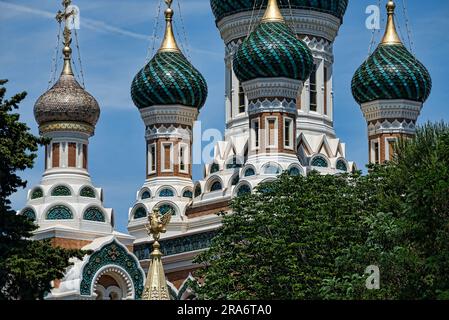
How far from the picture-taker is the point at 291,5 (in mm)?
46406

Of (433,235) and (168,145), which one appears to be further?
(168,145)

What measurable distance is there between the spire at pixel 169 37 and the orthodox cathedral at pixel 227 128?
4 cm

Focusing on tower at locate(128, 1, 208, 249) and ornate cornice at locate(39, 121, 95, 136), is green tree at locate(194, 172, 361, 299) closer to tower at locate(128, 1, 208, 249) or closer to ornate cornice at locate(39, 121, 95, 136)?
ornate cornice at locate(39, 121, 95, 136)

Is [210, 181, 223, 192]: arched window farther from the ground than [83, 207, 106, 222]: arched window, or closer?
farther from the ground

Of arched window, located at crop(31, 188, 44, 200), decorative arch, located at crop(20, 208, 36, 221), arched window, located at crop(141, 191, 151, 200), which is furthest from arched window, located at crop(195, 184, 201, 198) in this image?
decorative arch, located at crop(20, 208, 36, 221)

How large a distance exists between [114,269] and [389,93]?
1014 cm

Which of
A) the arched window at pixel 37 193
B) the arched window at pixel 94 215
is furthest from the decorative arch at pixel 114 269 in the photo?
the arched window at pixel 37 193

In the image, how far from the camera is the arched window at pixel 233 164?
44.9 metres

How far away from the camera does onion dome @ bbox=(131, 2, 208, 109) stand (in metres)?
46.7

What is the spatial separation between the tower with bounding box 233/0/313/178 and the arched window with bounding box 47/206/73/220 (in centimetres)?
522

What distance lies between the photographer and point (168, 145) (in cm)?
4691
